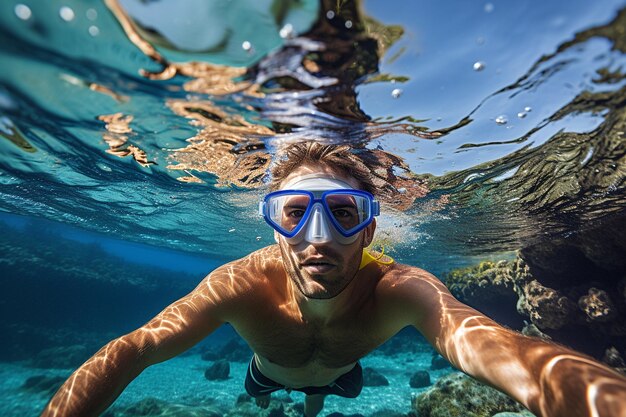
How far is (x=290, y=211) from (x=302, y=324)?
5.79ft

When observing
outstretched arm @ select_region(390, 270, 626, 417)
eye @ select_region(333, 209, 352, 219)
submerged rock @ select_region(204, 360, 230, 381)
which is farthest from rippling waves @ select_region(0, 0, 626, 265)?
submerged rock @ select_region(204, 360, 230, 381)

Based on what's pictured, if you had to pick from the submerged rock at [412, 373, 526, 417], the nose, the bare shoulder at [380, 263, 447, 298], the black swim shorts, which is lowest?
the submerged rock at [412, 373, 526, 417]

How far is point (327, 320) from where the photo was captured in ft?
14.7

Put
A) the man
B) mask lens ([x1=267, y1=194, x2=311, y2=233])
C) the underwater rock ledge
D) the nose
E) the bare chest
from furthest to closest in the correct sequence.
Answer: the underwater rock ledge < the bare chest < mask lens ([x1=267, y1=194, x2=311, y2=233]) < the nose < the man

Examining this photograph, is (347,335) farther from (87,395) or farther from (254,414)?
(254,414)

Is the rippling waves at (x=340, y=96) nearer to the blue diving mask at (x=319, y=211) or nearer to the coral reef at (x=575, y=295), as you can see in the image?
the coral reef at (x=575, y=295)

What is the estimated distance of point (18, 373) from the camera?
61.0ft

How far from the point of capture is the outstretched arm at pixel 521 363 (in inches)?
73.8

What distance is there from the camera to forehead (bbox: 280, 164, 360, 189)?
462 centimetres

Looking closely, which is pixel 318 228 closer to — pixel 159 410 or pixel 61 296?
pixel 159 410

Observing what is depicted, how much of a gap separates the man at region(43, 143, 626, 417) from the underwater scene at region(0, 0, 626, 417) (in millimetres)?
1751

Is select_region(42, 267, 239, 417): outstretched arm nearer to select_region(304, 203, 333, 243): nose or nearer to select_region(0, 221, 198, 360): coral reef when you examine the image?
select_region(304, 203, 333, 243): nose

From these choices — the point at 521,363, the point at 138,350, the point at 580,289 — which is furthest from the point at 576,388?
the point at 580,289

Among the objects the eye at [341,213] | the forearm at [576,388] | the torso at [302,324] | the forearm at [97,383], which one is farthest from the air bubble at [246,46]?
the forearm at [576,388]
